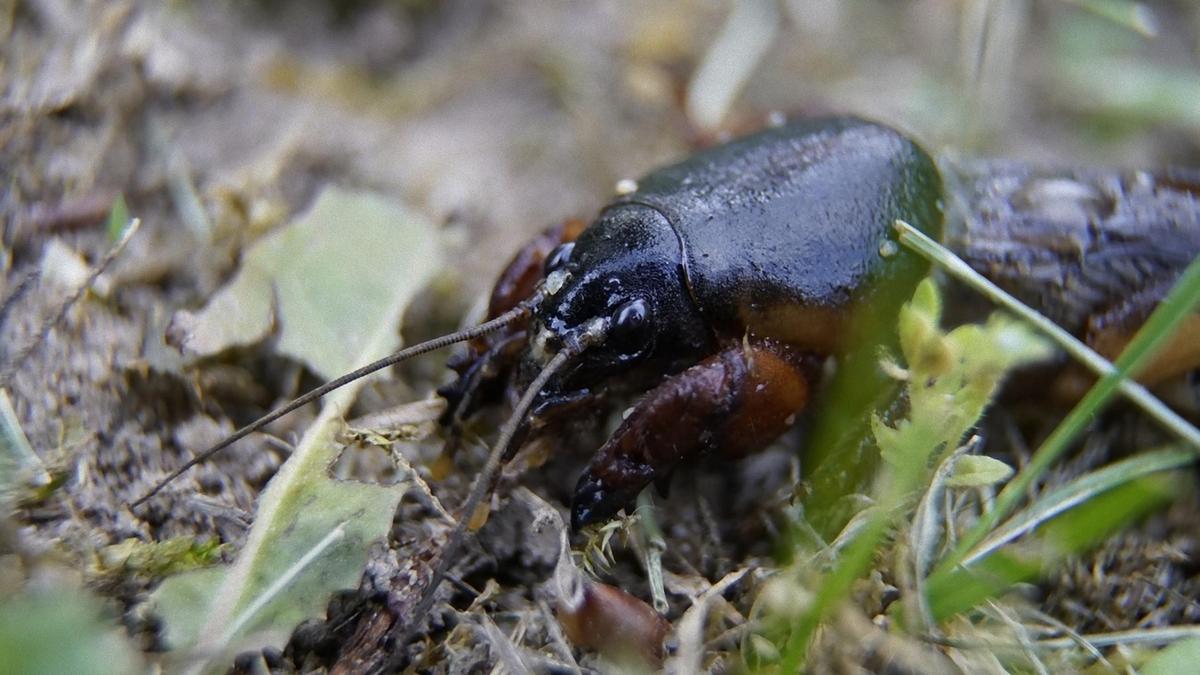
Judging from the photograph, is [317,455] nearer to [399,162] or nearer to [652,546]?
[652,546]

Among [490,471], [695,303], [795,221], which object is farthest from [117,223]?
[795,221]

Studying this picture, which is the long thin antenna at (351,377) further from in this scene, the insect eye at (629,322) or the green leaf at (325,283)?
the green leaf at (325,283)

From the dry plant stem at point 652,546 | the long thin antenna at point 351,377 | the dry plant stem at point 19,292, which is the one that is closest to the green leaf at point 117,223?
the dry plant stem at point 19,292

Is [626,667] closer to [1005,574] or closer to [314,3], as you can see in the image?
[1005,574]

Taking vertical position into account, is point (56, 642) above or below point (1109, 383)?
below

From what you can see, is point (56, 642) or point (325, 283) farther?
point (325, 283)

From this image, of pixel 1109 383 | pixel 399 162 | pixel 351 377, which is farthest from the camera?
pixel 399 162

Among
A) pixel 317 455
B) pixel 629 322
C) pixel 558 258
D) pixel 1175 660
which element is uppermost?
pixel 558 258

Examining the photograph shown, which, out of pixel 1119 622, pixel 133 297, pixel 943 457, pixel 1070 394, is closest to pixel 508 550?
pixel 943 457
